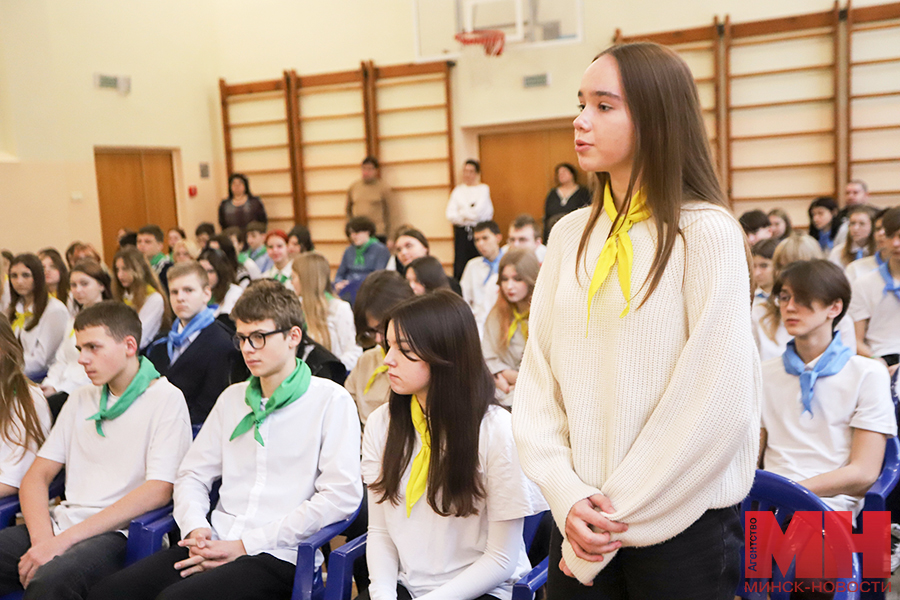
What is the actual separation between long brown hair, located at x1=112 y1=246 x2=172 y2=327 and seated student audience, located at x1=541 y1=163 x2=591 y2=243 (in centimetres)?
431

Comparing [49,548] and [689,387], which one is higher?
[689,387]

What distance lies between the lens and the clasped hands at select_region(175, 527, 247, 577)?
6.60ft

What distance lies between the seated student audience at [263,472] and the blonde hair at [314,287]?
1.59 meters

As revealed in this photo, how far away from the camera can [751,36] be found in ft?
23.2

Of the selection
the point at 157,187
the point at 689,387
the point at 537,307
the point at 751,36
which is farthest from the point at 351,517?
the point at 157,187

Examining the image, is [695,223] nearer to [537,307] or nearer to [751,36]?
[537,307]

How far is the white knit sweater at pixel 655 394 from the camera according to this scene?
109cm

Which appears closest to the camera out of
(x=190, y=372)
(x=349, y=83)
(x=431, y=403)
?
(x=431, y=403)

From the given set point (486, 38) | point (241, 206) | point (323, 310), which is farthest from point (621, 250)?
point (241, 206)

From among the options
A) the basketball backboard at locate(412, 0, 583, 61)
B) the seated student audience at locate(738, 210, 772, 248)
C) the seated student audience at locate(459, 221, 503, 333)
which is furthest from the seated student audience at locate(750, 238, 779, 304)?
the basketball backboard at locate(412, 0, 583, 61)

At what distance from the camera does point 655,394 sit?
114cm

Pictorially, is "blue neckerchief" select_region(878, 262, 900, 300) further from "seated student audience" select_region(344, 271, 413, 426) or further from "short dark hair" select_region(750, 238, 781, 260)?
"seated student audience" select_region(344, 271, 413, 426)

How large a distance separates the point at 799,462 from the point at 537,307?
1.38 m

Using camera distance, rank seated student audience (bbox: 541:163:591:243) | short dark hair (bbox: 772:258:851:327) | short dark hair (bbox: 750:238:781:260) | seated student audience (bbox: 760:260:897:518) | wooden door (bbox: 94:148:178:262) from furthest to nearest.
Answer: wooden door (bbox: 94:148:178:262) < seated student audience (bbox: 541:163:591:243) < short dark hair (bbox: 750:238:781:260) < short dark hair (bbox: 772:258:851:327) < seated student audience (bbox: 760:260:897:518)
